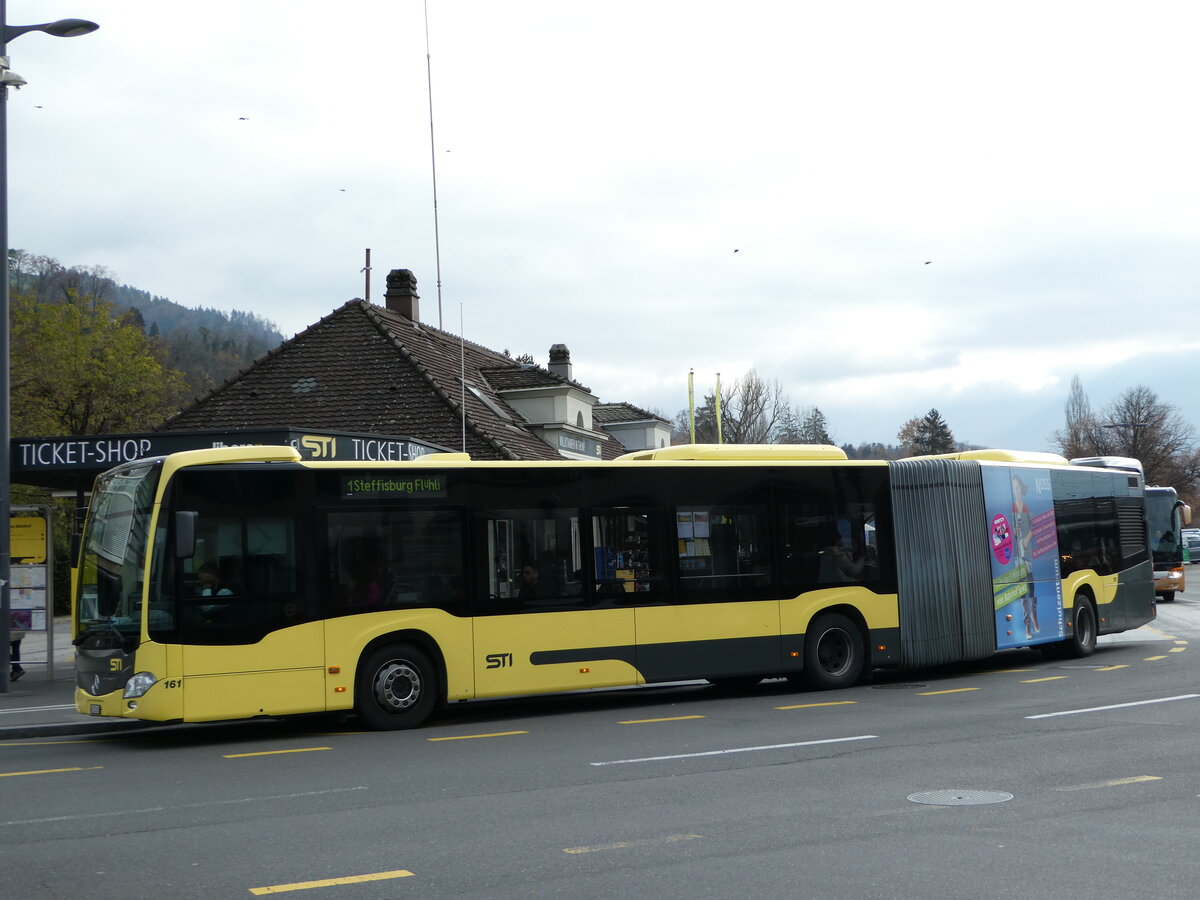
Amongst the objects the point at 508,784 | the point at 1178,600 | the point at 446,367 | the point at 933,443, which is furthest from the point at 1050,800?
the point at 933,443

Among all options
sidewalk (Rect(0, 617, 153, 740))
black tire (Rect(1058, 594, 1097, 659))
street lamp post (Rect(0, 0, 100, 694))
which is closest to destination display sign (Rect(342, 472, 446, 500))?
sidewalk (Rect(0, 617, 153, 740))

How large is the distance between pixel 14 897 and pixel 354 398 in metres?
26.5

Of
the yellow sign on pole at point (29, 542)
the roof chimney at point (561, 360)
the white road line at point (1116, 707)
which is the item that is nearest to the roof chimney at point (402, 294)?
the roof chimney at point (561, 360)

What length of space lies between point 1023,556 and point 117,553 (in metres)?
13.1

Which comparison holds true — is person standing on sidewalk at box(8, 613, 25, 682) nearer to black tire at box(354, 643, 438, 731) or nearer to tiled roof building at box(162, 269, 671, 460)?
black tire at box(354, 643, 438, 731)

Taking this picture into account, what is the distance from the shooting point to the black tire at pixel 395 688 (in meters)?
13.3

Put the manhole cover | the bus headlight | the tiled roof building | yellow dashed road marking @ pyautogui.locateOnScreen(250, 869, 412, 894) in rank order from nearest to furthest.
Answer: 1. yellow dashed road marking @ pyautogui.locateOnScreen(250, 869, 412, 894)
2. the manhole cover
3. the bus headlight
4. the tiled roof building

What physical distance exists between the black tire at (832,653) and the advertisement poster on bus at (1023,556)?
298cm

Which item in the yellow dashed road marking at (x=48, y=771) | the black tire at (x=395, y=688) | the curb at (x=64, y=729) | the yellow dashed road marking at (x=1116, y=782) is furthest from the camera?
the curb at (x=64, y=729)

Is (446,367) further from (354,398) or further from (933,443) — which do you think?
(933,443)

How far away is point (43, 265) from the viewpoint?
71.9m

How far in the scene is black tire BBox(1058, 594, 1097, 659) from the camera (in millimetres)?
A: 20391

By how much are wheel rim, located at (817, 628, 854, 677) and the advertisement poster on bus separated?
3119 mm

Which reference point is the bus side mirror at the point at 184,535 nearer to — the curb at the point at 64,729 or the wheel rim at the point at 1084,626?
the curb at the point at 64,729
